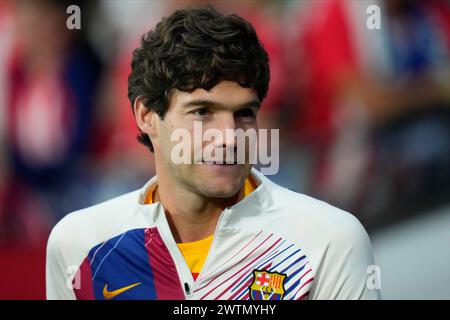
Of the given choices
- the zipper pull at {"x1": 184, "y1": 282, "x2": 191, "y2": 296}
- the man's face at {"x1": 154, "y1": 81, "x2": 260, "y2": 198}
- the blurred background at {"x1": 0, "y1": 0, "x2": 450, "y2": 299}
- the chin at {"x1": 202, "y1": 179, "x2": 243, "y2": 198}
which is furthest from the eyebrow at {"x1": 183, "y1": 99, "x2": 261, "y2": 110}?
the blurred background at {"x1": 0, "y1": 0, "x2": 450, "y2": 299}

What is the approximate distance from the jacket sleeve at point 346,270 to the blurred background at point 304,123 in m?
1.76

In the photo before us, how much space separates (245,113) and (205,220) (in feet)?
1.34

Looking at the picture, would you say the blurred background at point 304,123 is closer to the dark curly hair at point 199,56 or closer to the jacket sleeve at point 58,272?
the jacket sleeve at point 58,272

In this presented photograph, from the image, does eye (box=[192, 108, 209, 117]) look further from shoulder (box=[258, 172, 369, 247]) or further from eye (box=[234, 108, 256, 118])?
shoulder (box=[258, 172, 369, 247])

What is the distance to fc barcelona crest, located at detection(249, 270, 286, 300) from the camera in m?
2.44

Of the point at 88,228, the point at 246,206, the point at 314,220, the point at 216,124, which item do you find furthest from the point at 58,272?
the point at 314,220

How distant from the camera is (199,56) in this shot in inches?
95.0

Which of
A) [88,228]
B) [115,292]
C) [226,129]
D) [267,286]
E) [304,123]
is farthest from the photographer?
[304,123]

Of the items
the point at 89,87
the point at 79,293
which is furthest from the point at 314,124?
the point at 79,293

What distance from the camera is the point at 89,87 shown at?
4312 millimetres

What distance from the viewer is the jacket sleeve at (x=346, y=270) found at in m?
2.38

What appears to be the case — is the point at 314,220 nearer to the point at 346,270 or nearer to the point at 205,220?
the point at 346,270

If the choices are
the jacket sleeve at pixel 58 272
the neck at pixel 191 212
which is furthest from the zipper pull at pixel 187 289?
the jacket sleeve at pixel 58 272
